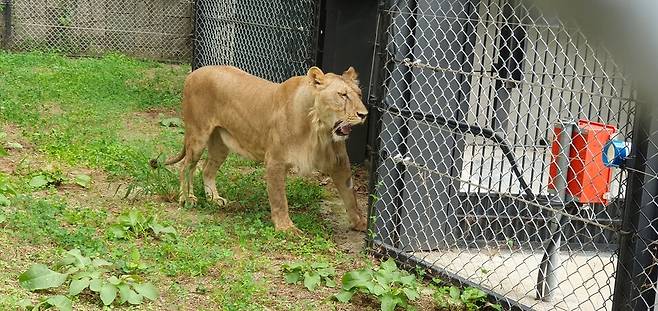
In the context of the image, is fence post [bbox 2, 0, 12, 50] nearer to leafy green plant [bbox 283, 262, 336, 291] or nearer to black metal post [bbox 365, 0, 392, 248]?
black metal post [bbox 365, 0, 392, 248]

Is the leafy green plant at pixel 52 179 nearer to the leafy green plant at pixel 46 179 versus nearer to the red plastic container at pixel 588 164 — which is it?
the leafy green plant at pixel 46 179

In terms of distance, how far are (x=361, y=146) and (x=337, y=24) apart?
1.10m

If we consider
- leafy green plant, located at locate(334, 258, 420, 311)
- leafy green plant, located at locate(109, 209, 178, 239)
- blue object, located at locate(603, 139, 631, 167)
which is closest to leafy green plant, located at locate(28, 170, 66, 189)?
leafy green plant, located at locate(109, 209, 178, 239)

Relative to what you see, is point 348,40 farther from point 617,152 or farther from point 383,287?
point 617,152

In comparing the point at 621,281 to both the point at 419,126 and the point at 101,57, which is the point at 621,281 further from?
the point at 101,57

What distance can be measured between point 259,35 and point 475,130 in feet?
17.9

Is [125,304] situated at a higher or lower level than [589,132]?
lower

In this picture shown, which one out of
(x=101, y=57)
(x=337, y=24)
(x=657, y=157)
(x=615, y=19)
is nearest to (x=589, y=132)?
(x=657, y=157)

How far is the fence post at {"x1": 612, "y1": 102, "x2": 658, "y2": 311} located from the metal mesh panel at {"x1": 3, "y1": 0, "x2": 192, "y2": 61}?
12.4 meters

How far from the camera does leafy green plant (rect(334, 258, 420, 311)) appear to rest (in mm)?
4531

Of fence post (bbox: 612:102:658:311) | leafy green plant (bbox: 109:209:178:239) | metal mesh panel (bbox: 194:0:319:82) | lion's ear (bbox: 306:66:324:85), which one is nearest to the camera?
fence post (bbox: 612:102:658:311)

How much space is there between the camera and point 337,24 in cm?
857

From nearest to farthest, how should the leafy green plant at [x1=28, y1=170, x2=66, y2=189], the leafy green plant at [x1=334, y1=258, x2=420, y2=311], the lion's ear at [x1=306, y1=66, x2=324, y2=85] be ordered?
the leafy green plant at [x1=334, y1=258, x2=420, y2=311]
the lion's ear at [x1=306, y1=66, x2=324, y2=85]
the leafy green plant at [x1=28, y1=170, x2=66, y2=189]

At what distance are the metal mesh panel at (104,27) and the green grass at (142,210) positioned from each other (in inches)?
144
